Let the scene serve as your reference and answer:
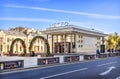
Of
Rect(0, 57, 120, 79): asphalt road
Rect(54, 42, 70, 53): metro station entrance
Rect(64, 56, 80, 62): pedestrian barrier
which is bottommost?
Rect(0, 57, 120, 79): asphalt road

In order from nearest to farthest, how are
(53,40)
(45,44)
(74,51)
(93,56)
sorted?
1. (45,44)
2. (93,56)
3. (74,51)
4. (53,40)

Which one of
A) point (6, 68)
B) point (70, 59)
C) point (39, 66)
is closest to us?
point (6, 68)

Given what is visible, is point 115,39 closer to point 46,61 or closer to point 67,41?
point 46,61

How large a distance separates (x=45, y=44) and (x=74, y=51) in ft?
65.8

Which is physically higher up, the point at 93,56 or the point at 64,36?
the point at 64,36

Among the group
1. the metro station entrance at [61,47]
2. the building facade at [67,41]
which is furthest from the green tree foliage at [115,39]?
the metro station entrance at [61,47]

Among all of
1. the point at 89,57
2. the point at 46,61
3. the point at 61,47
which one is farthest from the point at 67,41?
the point at 46,61

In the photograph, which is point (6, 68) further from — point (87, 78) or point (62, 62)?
point (62, 62)

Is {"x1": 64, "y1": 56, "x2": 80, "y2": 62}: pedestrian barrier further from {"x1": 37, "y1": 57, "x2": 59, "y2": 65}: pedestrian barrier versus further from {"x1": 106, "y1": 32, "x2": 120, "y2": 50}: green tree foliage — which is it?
{"x1": 106, "y1": 32, "x2": 120, "y2": 50}: green tree foliage

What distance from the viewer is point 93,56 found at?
45125mm

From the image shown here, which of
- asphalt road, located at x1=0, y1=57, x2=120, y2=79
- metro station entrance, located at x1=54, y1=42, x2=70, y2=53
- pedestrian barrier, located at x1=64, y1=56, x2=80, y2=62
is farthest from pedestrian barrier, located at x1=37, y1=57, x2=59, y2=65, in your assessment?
metro station entrance, located at x1=54, y1=42, x2=70, y2=53

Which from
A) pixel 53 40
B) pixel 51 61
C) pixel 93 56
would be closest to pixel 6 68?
pixel 51 61

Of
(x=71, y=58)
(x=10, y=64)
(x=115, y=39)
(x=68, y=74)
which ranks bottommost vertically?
(x=68, y=74)

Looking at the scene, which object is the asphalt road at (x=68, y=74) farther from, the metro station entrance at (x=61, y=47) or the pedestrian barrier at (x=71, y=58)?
the metro station entrance at (x=61, y=47)
